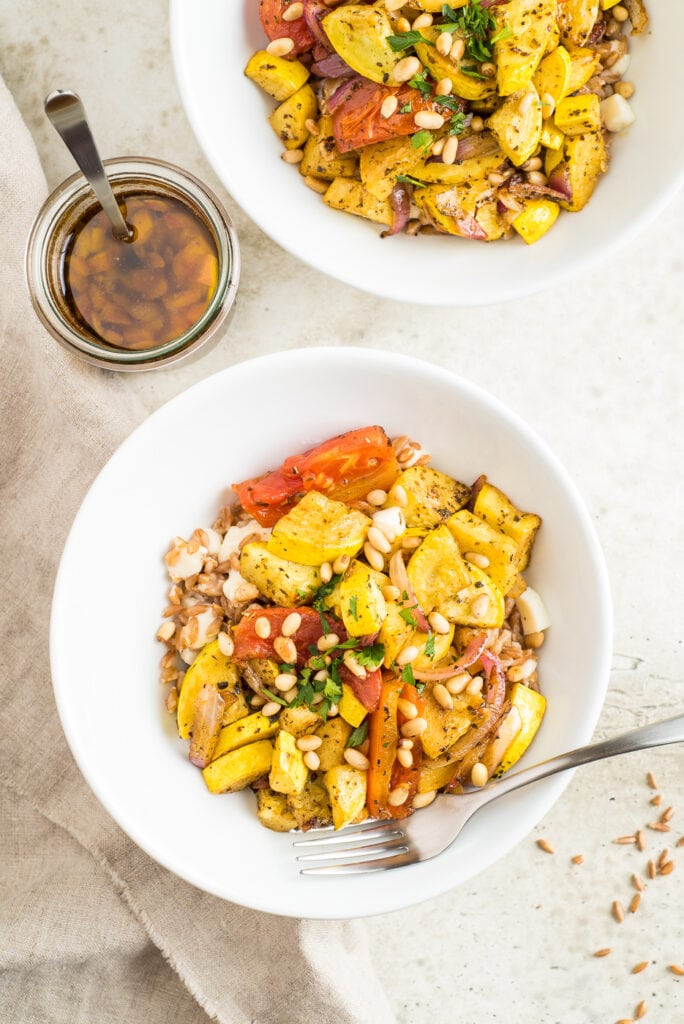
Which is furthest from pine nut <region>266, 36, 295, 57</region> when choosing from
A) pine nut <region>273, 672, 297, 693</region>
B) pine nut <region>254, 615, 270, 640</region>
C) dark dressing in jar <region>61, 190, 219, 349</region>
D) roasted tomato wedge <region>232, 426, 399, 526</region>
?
pine nut <region>273, 672, 297, 693</region>

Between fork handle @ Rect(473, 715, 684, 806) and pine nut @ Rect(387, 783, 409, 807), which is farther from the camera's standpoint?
pine nut @ Rect(387, 783, 409, 807)

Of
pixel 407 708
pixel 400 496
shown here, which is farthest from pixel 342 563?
pixel 407 708

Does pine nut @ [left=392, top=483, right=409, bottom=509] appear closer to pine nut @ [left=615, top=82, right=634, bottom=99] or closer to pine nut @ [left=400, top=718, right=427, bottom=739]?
pine nut @ [left=400, top=718, right=427, bottom=739]

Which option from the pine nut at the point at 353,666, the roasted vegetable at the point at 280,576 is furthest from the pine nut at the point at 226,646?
the pine nut at the point at 353,666

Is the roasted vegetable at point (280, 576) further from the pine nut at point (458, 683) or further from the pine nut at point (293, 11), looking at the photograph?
the pine nut at point (293, 11)

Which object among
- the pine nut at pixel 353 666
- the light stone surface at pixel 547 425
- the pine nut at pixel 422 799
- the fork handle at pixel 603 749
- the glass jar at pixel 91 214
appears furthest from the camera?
the light stone surface at pixel 547 425
